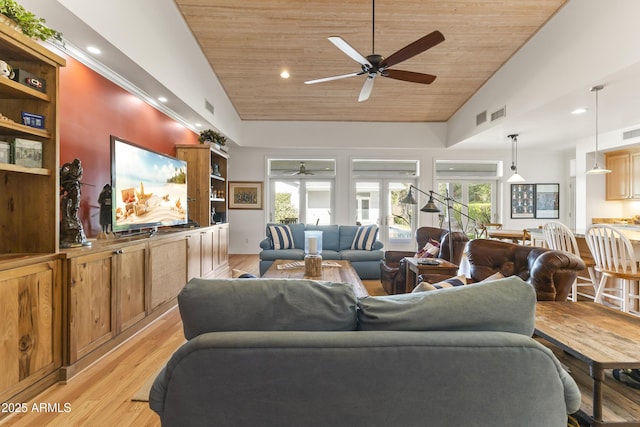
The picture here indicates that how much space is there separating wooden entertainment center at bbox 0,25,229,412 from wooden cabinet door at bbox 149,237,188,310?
592mm

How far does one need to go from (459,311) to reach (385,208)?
23.8 ft

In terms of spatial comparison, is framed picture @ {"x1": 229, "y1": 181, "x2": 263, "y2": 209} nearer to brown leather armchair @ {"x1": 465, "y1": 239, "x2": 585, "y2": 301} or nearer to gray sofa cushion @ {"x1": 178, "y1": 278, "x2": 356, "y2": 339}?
brown leather armchair @ {"x1": 465, "y1": 239, "x2": 585, "y2": 301}

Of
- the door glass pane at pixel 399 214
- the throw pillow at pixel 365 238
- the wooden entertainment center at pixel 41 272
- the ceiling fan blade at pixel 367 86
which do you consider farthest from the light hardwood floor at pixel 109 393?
the door glass pane at pixel 399 214

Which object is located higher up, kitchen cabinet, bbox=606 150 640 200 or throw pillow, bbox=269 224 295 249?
kitchen cabinet, bbox=606 150 640 200

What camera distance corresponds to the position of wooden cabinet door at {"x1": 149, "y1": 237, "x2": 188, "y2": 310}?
3.38m

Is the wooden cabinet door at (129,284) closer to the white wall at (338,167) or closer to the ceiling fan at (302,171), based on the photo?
the white wall at (338,167)

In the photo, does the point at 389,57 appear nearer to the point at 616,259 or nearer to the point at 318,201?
the point at 616,259

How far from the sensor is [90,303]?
8.00ft

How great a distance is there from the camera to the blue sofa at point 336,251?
5176mm

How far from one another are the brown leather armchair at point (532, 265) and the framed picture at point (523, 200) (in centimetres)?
628

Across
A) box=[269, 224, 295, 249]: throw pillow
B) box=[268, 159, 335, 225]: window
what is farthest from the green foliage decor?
box=[268, 159, 335, 225]: window

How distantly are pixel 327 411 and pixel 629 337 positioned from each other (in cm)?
164

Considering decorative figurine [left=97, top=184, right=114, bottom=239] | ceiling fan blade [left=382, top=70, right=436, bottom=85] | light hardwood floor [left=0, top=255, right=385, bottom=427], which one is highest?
ceiling fan blade [left=382, top=70, right=436, bottom=85]

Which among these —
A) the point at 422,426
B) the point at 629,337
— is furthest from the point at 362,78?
the point at 422,426
